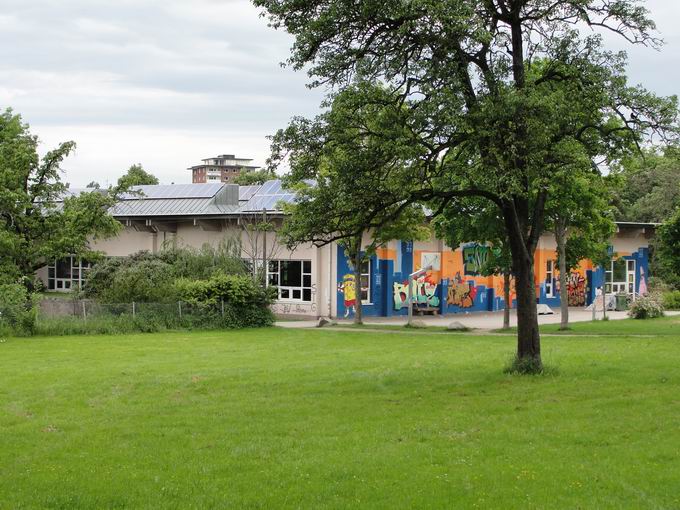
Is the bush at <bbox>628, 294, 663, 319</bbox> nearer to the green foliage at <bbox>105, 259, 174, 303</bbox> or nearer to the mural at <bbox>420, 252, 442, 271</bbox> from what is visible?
the mural at <bbox>420, 252, 442, 271</bbox>

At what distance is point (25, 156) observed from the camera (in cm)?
3250

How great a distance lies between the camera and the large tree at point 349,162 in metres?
15.5

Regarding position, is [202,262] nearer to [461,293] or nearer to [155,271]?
A: [155,271]

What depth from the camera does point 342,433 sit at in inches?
444

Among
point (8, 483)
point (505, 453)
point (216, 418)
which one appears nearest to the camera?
point (8, 483)

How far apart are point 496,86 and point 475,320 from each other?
2732 cm

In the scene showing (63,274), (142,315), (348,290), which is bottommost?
(142,315)

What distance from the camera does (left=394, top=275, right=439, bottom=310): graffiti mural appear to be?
4297 centimetres

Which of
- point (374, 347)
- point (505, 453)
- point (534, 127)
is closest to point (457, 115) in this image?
point (534, 127)

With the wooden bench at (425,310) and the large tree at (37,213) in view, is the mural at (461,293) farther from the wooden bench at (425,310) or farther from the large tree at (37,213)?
the large tree at (37,213)

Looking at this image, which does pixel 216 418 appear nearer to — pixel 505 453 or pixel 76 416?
pixel 76 416

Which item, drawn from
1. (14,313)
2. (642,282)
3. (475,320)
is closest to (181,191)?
(475,320)

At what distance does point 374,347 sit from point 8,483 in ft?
→ 56.2

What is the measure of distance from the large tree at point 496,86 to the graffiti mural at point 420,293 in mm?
25669
